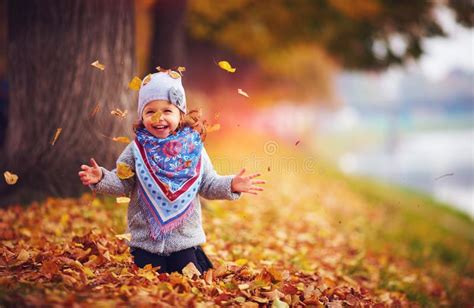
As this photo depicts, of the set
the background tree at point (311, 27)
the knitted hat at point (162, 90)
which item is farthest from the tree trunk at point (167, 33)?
the knitted hat at point (162, 90)

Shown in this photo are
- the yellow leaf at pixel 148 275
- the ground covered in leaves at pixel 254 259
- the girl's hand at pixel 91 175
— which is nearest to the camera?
the ground covered in leaves at pixel 254 259

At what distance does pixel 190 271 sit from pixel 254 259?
1365 mm

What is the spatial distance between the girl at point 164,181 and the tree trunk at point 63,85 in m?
2.06

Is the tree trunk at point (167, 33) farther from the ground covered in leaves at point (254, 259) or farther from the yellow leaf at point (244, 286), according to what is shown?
the yellow leaf at point (244, 286)

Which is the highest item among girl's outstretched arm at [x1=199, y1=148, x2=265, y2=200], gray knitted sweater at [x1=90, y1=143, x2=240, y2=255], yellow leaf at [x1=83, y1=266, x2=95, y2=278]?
girl's outstretched arm at [x1=199, y1=148, x2=265, y2=200]

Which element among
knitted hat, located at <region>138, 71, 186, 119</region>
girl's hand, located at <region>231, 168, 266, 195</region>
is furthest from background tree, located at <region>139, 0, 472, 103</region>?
girl's hand, located at <region>231, 168, 266, 195</region>

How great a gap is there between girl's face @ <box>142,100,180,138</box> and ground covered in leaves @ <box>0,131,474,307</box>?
0.74 metres

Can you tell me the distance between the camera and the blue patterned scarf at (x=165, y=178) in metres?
3.30

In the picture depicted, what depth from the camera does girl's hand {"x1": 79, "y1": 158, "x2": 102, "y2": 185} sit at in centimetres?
320

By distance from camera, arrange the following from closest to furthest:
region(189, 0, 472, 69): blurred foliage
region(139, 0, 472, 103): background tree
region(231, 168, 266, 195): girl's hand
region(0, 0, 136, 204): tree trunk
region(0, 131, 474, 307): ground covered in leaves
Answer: region(0, 131, 474, 307): ground covered in leaves → region(231, 168, 266, 195): girl's hand → region(0, 0, 136, 204): tree trunk → region(139, 0, 472, 103): background tree → region(189, 0, 472, 69): blurred foliage

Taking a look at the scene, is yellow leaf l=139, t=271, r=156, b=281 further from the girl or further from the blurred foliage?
the blurred foliage

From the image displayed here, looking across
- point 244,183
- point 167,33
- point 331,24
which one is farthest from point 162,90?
point 331,24

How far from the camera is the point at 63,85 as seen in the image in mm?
5250

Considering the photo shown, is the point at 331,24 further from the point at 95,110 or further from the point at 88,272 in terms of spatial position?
the point at 88,272
